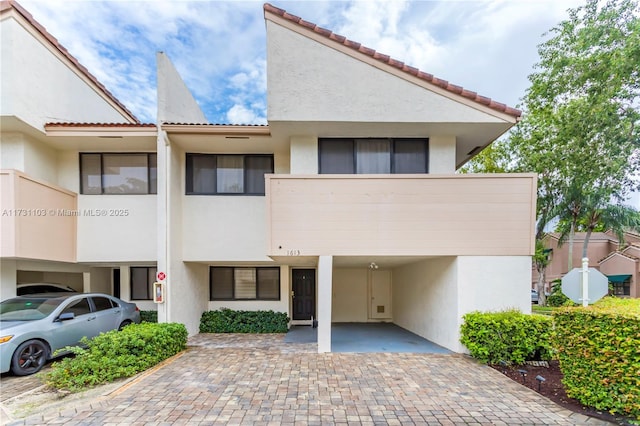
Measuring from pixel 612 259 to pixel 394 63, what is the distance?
28.0 meters

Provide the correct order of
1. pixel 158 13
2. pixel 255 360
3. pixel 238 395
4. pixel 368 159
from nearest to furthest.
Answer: pixel 238 395, pixel 255 360, pixel 368 159, pixel 158 13

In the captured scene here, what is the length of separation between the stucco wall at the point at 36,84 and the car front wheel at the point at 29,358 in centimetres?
522

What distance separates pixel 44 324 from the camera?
6035 millimetres

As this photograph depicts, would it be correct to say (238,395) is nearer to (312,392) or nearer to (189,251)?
(312,392)

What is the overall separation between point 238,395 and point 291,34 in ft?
24.8

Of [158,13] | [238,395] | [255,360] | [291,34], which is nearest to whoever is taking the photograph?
[238,395]

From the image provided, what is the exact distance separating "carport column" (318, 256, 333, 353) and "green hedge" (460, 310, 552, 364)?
313cm

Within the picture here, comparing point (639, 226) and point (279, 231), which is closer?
point (279, 231)

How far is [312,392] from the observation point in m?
4.80

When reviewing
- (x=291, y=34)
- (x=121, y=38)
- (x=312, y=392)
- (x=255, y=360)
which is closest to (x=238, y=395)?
(x=312, y=392)

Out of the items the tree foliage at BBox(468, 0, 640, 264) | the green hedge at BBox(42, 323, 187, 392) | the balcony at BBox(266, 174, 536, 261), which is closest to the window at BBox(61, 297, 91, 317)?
the green hedge at BBox(42, 323, 187, 392)

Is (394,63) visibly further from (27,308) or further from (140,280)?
(140,280)

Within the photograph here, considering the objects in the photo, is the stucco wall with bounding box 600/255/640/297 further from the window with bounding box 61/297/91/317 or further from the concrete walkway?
the window with bounding box 61/297/91/317

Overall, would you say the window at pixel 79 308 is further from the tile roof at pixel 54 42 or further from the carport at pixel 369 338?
the tile roof at pixel 54 42
